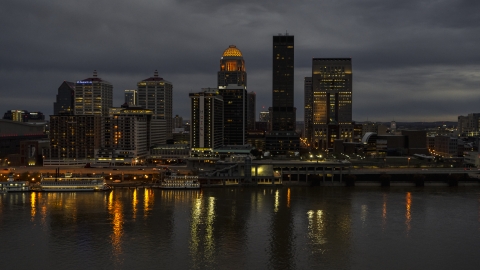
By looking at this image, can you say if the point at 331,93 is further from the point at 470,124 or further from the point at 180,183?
the point at 180,183

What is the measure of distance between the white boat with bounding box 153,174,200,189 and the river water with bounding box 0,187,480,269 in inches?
142

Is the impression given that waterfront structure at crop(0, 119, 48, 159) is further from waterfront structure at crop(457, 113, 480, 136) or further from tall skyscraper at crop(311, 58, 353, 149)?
waterfront structure at crop(457, 113, 480, 136)

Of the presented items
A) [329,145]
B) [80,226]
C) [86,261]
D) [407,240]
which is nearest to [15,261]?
[86,261]

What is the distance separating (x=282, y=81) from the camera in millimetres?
110000

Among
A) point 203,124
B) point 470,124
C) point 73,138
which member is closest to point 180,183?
point 203,124

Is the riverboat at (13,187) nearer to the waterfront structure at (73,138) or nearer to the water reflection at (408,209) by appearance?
the waterfront structure at (73,138)

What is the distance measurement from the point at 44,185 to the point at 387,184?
37320mm

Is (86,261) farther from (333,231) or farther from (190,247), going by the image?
(333,231)

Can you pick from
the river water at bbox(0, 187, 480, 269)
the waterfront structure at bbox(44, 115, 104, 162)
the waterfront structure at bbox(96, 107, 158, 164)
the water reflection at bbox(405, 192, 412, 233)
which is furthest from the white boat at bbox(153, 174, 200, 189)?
the waterfront structure at bbox(44, 115, 104, 162)

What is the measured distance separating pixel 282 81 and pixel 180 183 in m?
61.7

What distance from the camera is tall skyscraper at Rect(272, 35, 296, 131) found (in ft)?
359

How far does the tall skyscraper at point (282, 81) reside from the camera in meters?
109

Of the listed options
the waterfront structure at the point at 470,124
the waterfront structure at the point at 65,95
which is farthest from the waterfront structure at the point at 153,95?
the waterfront structure at the point at 470,124

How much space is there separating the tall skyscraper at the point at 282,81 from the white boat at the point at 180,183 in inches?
2295
